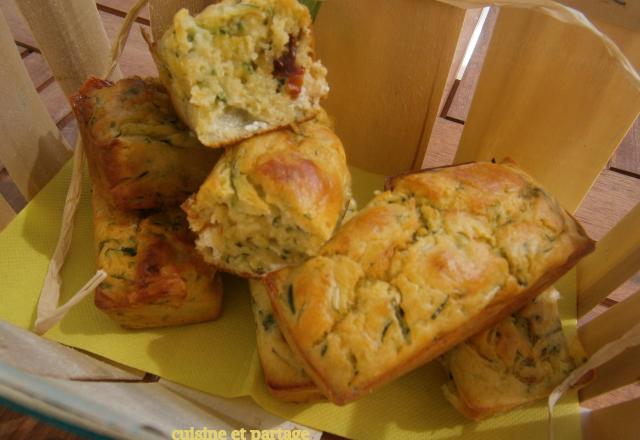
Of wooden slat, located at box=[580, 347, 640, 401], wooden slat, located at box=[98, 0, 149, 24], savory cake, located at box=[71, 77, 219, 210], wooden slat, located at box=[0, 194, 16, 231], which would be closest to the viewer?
wooden slat, located at box=[580, 347, 640, 401]

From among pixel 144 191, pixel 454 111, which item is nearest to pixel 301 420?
pixel 144 191

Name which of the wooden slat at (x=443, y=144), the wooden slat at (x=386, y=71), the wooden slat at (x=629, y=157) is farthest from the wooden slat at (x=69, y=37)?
the wooden slat at (x=629, y=157)

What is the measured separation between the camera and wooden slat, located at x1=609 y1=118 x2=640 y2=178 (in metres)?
1.46

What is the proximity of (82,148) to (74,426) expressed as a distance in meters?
0.80

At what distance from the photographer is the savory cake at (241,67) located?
0.87m

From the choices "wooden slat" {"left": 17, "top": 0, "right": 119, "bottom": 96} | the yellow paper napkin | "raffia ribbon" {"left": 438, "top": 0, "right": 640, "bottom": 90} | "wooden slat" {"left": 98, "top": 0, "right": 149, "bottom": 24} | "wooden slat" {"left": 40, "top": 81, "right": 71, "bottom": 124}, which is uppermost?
"raffia ribbon" {"left": 438, "top": 0, "right": 640, "bottom": 90}

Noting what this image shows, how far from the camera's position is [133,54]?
5.61 feet

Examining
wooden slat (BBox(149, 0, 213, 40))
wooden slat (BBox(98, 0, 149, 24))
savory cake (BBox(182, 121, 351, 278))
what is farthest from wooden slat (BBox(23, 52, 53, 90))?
savory cake (BBox(182, 121, 351, 278))

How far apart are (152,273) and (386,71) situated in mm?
672

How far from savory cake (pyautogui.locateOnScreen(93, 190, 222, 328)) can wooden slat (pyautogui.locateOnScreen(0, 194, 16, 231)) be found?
1.21ft

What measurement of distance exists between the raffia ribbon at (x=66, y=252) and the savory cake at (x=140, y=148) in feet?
0.38

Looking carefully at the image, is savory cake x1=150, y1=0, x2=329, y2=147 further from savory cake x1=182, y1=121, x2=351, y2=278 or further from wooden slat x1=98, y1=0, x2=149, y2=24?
wooden slat x1=98, y1=0, x2=149, y2=24

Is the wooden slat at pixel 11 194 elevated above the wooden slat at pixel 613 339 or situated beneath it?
situated beneath

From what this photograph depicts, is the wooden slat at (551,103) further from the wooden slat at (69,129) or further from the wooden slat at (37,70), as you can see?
the wooden slat at (37,70)
